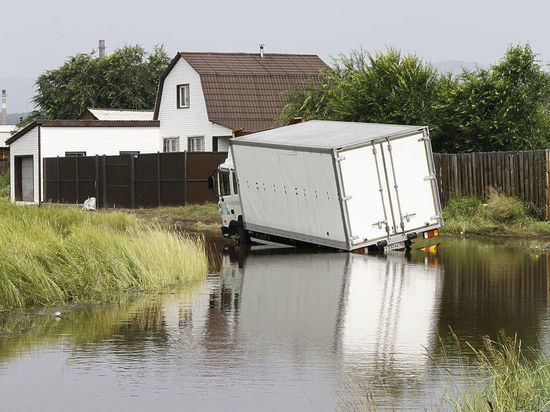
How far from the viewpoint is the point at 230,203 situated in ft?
90.2

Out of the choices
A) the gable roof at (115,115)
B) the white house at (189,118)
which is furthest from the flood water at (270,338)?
the gable roof at (115,115)

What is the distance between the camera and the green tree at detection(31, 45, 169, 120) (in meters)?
79.9

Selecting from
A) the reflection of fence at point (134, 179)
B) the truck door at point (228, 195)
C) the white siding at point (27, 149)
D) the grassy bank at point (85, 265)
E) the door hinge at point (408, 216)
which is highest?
the white siding at point (27, 149)

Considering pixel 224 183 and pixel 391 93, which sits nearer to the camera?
pixel 224 183

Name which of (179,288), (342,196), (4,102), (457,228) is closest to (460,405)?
(179,288)

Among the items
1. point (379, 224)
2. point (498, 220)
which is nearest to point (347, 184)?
point (379, 224)

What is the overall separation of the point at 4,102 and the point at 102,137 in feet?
397

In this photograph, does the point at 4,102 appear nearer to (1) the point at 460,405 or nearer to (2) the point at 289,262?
(2) the point at 289,262

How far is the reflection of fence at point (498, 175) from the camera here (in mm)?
30688

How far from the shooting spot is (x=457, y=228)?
29.8 metres

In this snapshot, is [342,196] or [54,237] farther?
[342,196]

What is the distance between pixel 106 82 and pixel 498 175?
53247 millimetres

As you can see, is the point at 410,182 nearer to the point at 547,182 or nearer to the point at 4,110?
the point at 547,182

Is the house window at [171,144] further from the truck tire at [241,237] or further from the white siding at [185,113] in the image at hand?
the truck tire at [241,237]
